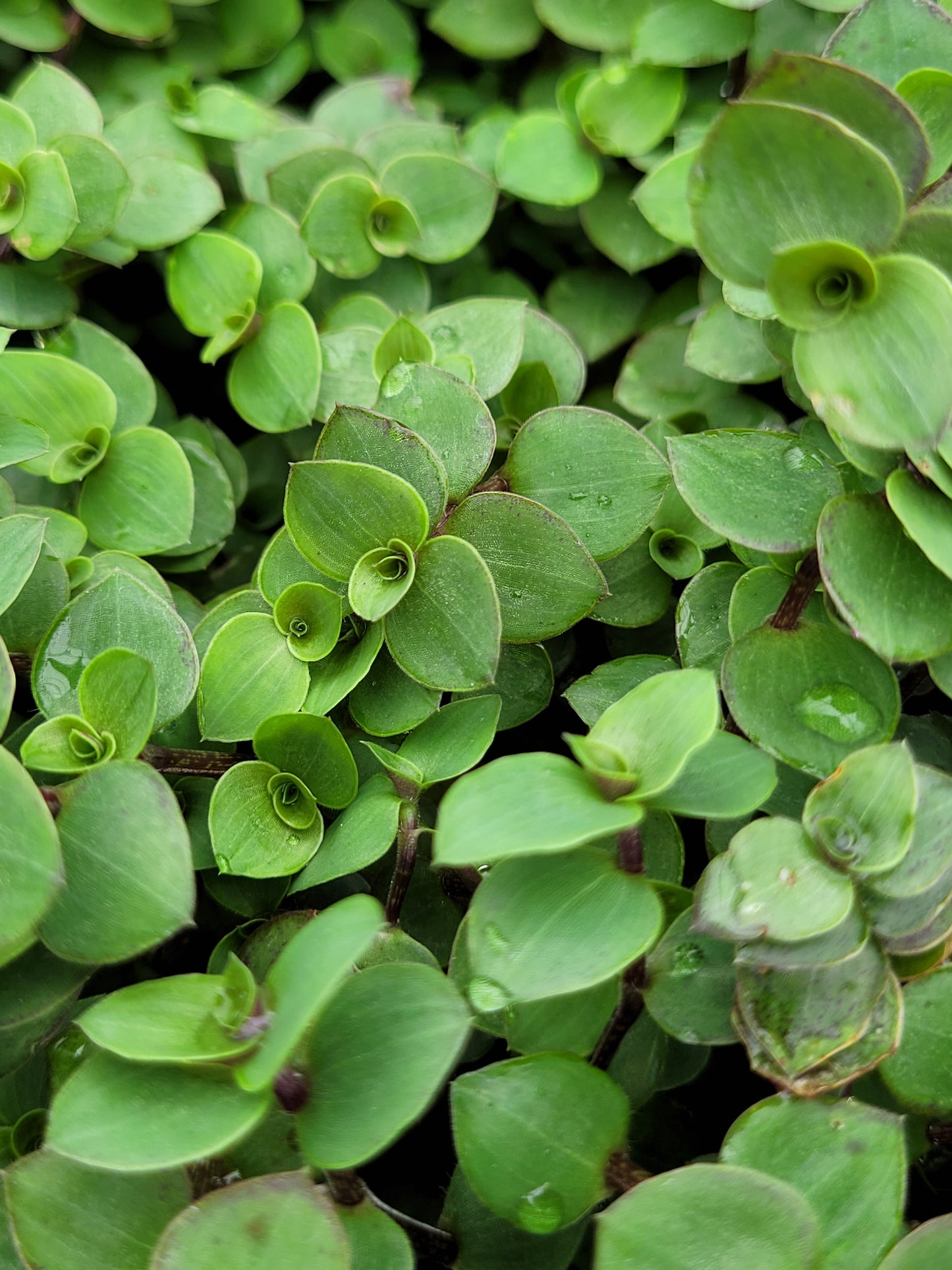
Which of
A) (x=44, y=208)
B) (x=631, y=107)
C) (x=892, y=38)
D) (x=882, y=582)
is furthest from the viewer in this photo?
(x=631, y=107)

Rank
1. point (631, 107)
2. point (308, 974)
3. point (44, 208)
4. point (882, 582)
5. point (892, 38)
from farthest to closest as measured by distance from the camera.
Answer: point (631, 107) < point (44, 208) < point (892, 38) < point (882, 582) < point (308, 974)

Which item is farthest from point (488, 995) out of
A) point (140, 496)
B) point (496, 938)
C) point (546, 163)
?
point (546, 163)

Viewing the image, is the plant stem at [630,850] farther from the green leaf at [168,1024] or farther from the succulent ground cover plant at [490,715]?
the green leaf at [168,1024]

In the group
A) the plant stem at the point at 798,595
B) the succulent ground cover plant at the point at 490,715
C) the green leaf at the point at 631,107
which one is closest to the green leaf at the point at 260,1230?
the succulent ground cover plant at the point at 490,715

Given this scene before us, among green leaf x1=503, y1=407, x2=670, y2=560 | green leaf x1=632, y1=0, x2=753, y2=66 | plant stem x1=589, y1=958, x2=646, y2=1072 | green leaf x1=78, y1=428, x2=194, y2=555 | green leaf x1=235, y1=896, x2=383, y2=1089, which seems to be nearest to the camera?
green leaf x1=235, y1=896, x2=383, y2=1089

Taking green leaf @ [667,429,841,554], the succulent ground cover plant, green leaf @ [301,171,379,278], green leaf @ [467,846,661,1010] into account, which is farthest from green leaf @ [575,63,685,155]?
green leaf @ [467,846,661,1010]

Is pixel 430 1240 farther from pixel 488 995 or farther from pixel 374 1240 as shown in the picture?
pixel 488 995

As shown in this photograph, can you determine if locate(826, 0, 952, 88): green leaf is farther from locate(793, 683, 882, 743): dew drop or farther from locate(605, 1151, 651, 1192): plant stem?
locate(605, 1151, 651, 1192): plant stem

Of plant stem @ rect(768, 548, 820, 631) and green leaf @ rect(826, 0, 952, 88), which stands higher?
green leaf @ rect(826, 0, 952, 88)
